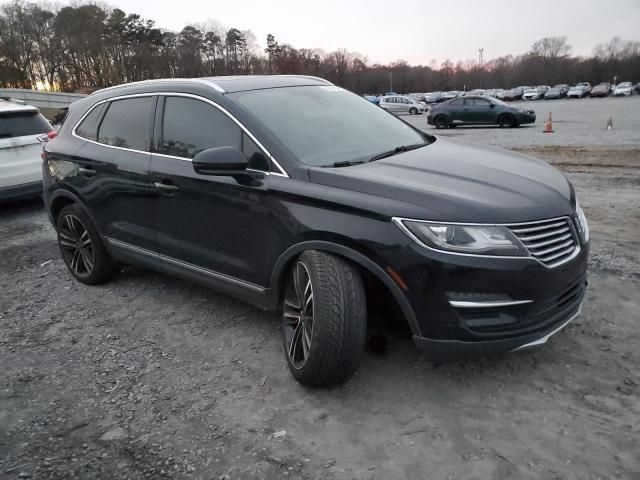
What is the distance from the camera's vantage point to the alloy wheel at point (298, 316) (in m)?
3.03

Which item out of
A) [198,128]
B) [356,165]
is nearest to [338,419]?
[356,165]

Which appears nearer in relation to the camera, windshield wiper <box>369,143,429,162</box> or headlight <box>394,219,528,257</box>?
headlight <box>394,219,528,257</box>

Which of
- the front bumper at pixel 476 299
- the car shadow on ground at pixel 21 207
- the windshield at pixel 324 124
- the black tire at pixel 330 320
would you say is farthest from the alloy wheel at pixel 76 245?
the car shadow on ground at pixel 21 207

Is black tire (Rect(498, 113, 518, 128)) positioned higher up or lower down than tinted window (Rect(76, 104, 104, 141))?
lower down

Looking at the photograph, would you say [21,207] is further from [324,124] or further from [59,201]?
[324,124]

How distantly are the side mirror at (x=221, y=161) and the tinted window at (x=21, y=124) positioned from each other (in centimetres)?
577

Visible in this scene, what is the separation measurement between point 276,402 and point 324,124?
1.88 meters

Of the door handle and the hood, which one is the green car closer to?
the hood

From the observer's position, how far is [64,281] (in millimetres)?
5109

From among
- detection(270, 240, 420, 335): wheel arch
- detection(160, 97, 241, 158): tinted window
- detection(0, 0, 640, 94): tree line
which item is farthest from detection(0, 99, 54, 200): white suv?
detection(0, 0, 640, 94): tree line

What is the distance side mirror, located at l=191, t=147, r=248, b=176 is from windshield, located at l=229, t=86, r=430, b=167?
0.31 metres

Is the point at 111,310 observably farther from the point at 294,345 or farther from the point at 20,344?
the point at 294,345

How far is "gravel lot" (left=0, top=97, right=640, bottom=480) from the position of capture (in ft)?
8.21

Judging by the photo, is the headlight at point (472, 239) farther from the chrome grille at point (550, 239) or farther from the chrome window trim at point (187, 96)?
the chrome window trim at point (187, 96)
